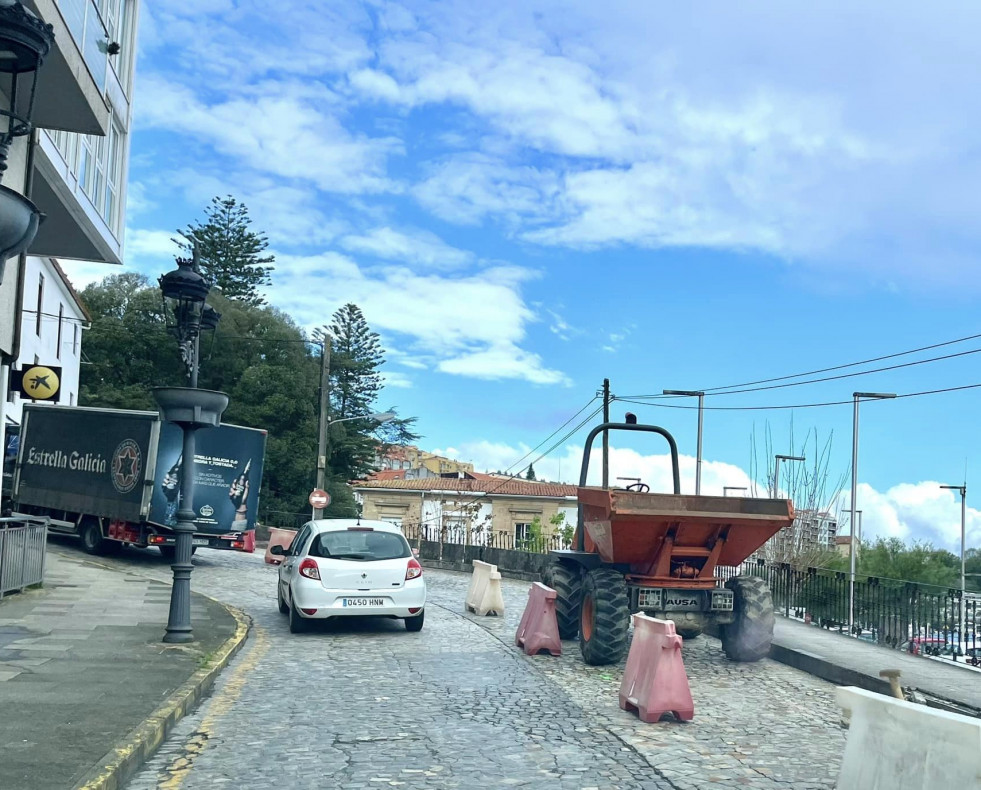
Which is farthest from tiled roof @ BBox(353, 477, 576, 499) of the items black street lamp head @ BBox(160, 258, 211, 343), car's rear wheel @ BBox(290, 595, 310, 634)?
black street lamp head @ BBox(160, 258, 211, 343)

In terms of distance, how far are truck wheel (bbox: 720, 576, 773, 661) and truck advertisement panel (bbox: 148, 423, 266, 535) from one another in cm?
1438

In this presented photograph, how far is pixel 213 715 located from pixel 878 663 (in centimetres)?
790

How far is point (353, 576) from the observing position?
13508 millimetres

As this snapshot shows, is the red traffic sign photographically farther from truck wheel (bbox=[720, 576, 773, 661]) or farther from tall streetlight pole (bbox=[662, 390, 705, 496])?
truck wheel (bbox=[720, 576, 773, 661])

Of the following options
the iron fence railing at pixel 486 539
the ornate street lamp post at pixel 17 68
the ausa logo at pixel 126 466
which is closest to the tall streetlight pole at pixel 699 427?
the iron fence railing at pixel 486 539

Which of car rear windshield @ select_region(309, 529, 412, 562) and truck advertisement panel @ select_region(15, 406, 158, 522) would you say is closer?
car rear windshield @ select_region(309, 529, 412, 562)

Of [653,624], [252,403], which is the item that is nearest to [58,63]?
[653,624]

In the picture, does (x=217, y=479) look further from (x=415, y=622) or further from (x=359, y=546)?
(x=415, y=622)

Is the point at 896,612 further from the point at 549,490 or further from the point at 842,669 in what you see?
the point at 549,490

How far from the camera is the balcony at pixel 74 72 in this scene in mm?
13680

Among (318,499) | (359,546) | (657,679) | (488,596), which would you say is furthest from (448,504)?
(657,679)

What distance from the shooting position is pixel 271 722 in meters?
7.91

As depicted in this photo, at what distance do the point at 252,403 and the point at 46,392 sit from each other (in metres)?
37.8

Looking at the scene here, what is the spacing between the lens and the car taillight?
526 inches
